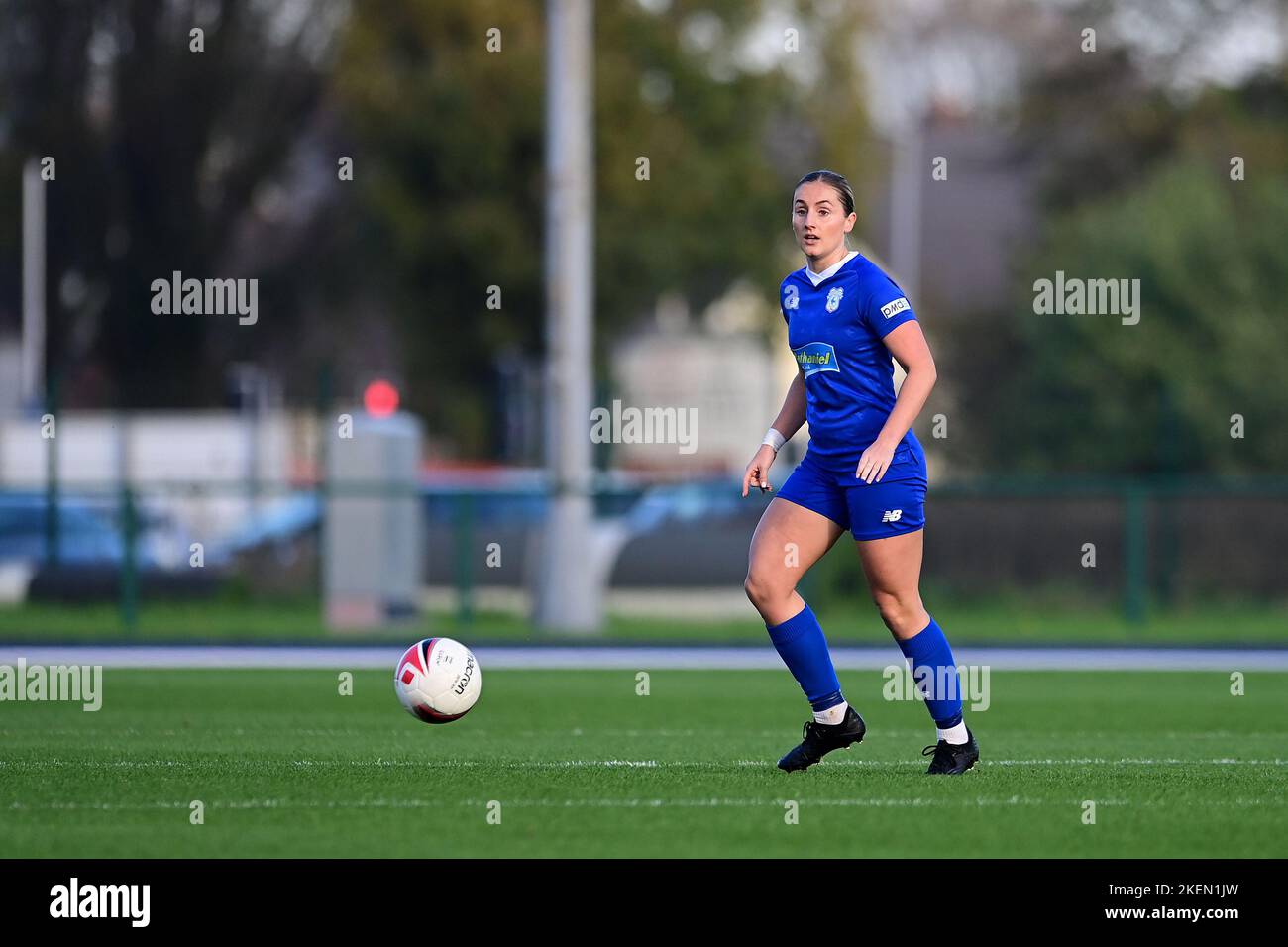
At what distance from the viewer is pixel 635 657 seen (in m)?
17.3

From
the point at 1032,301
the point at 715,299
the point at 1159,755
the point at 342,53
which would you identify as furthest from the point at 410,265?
the point at 1159,755

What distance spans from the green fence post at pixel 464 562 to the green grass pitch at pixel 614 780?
7.16 metres

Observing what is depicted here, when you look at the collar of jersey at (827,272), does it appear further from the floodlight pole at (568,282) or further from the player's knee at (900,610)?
the floodlight pole at (568,282)

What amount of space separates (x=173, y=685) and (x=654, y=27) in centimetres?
2667

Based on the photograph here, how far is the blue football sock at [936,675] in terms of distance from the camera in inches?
340

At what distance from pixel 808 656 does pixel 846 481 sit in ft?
2.40

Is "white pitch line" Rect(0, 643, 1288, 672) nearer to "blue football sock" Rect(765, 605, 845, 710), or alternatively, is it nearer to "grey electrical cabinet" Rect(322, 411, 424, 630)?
"grey electrical cabinet" Rect(322, 411, 424, 630)

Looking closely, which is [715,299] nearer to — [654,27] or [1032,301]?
[654,27]

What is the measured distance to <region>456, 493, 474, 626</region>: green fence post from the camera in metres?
20.5

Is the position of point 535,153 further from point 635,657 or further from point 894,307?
point 894,307

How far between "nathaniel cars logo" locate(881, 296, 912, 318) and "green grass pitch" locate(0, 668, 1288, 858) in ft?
6.02
